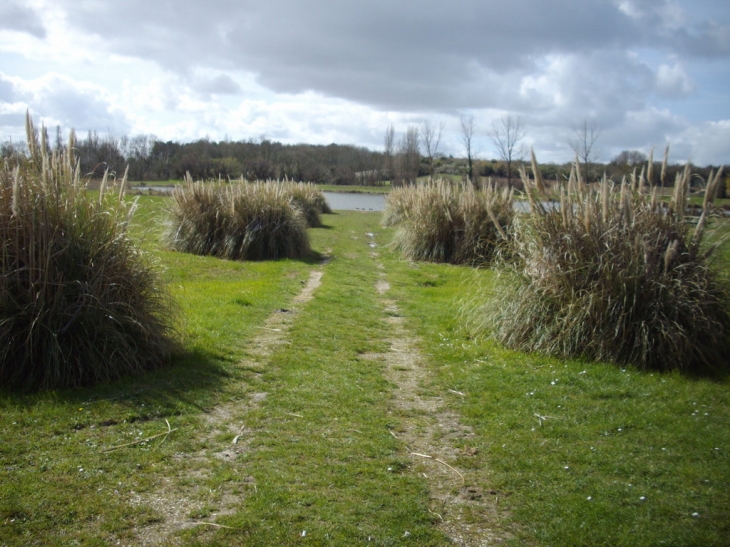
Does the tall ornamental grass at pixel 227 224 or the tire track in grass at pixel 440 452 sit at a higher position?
the tall ornamental grass at pixel 227 224

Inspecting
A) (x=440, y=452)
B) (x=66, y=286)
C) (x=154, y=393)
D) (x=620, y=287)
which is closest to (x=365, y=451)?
(x=440, y=452)

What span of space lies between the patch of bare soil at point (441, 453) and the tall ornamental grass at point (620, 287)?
5.50ft

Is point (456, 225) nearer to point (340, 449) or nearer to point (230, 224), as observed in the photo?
point (230, 224)

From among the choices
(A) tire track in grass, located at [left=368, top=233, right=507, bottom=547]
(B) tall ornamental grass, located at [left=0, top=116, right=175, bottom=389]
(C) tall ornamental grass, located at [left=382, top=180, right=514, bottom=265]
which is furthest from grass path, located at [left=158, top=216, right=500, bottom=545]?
(C) tall ornamental grass, located at [left=382, top=180, right=514, bottom=265]

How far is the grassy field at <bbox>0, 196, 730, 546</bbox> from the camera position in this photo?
11.4 ft

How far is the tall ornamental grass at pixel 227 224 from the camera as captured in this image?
591 inches

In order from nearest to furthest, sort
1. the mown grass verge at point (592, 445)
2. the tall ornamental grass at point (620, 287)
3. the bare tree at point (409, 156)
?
1. the mown grass verge at point (592, 445)
2. the tall ornamental grass at point (620, 287)
3. the bare tree at point (409, 156)

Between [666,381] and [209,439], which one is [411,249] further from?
[209,439]

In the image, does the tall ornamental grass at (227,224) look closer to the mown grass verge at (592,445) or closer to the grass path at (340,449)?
the grass path at (340,449)

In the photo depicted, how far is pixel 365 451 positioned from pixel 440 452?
0.60 metres

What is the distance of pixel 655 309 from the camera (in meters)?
6.76

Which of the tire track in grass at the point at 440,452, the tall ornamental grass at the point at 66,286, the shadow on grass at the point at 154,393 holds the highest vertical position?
the tall ornamental grass at the point at 66,286

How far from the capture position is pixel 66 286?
5.61 meters

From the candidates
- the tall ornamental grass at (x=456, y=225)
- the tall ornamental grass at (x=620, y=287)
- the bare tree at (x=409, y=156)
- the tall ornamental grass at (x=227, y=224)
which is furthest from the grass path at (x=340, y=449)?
the bare tree at (x=409, y=156)
